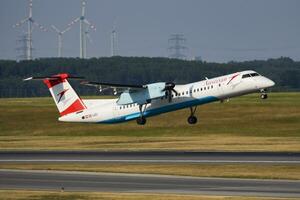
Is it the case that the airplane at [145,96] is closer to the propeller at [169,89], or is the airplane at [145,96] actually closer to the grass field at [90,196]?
the propeller at [169,89]

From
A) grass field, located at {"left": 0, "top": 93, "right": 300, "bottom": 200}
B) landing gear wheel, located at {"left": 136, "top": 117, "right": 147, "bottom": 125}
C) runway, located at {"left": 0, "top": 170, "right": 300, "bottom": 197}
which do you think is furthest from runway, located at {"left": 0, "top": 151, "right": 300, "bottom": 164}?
landing gear wheel, located at {"left": 136, "top": 117, "right": 147, "bottom": 125}

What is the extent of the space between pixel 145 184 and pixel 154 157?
1330 centimetres

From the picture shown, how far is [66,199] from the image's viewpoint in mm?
36594

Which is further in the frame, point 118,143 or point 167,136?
point 167,136

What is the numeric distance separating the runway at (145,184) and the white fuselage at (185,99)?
25.9 m

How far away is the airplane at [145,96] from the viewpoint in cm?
6988

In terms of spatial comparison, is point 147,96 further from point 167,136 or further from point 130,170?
point 130,170

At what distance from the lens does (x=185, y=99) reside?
7250 cm

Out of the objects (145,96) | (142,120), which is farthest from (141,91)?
(142,120)

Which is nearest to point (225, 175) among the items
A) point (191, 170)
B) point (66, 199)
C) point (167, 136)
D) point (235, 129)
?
point (191, 170)

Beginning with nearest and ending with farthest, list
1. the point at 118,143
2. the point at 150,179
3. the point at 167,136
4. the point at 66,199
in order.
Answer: the point at 66,199
the point at 150,179
the point at 118,143
the point at 167,136

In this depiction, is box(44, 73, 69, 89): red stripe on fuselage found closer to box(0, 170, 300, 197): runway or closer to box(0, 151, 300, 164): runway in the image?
box(0, 151, 300, 164): runway

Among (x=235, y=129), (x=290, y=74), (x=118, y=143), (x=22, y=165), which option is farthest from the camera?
(x=290, y=74)

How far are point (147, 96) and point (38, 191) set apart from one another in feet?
119
